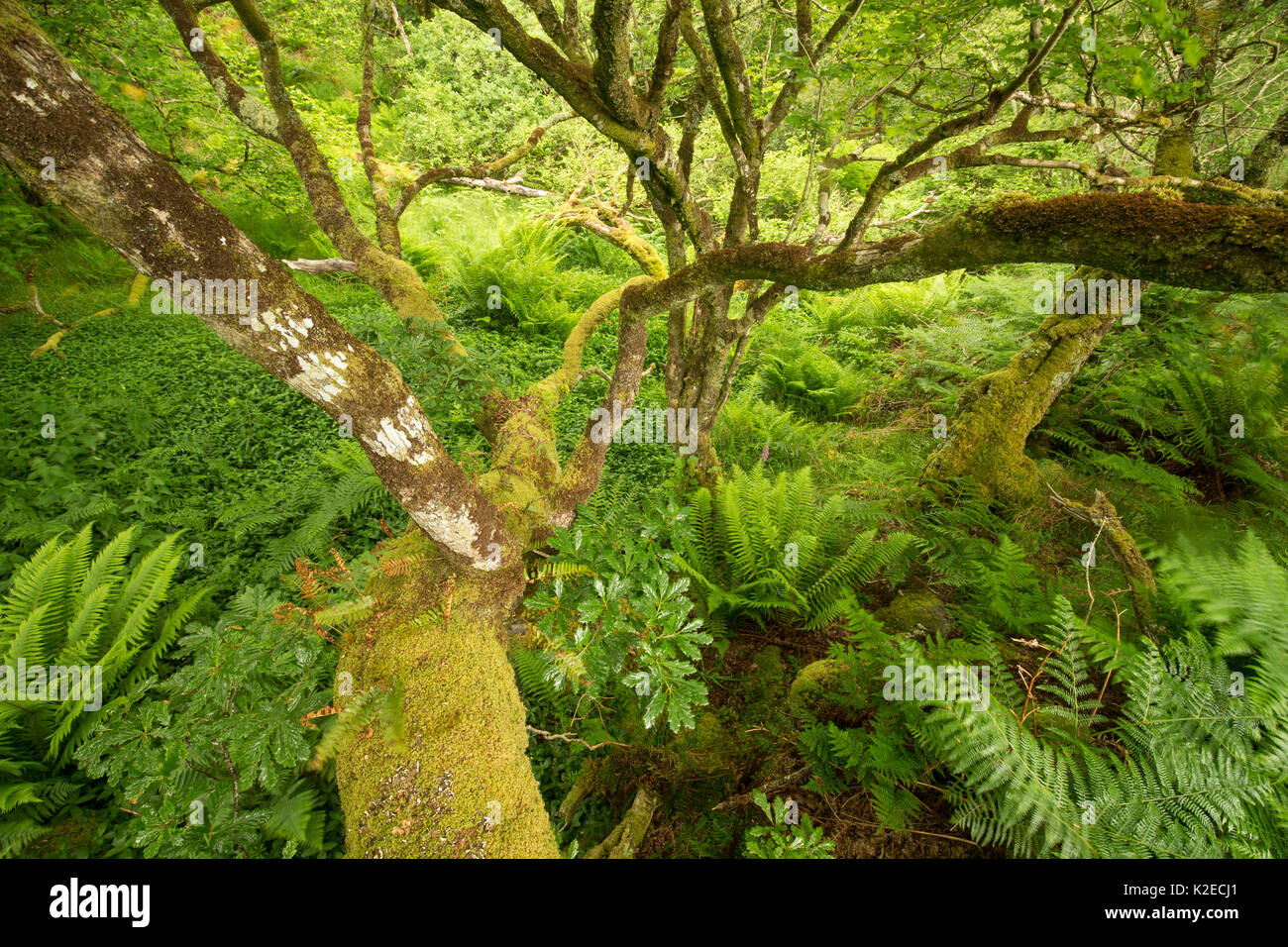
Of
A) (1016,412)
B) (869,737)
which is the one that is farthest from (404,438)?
(1016,412)

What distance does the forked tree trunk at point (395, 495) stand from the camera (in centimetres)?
128

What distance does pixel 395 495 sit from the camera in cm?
193

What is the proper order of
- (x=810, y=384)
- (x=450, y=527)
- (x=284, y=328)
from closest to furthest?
(x=284, y=328)
(x=450, y=527)
(x=810, y=384)

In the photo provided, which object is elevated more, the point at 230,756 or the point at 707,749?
the point at 230,756

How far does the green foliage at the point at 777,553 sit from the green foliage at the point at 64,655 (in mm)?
3042

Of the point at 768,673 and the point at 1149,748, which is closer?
the point at 1149,748

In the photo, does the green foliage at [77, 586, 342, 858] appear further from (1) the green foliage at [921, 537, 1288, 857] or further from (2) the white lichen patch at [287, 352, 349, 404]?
(1) the green foliage at [921, 537, 1288, 857]

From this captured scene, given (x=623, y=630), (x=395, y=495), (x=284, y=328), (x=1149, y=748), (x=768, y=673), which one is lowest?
(x=768, y=673)

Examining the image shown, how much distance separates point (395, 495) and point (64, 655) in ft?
7.80

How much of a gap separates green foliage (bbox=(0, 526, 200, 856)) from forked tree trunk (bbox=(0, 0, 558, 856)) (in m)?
1.50

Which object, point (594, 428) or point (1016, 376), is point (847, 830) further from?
point (1016, 376)

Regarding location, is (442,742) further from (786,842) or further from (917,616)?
(917,616)

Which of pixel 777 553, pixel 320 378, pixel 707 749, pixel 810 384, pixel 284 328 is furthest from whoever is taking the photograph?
pixel 810 384

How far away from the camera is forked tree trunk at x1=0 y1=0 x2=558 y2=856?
1.28 meters
